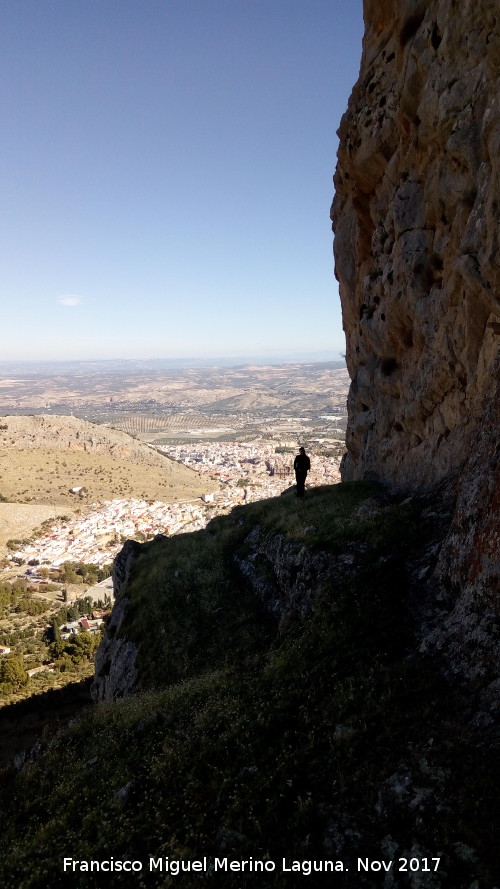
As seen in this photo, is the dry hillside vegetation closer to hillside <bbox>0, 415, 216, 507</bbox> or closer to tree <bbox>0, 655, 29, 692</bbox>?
hillside <bbox>0, 415, 216, 507</bbox>

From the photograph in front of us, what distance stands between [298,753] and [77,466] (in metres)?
104

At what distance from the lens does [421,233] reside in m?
15.0

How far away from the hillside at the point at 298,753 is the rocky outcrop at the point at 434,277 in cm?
108

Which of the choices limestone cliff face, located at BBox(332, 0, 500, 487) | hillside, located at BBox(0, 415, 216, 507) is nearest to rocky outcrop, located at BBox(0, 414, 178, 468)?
hillside, located at BBox(0, 415, 216, 507)

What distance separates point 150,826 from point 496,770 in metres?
4.95

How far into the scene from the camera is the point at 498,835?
457 centimetres

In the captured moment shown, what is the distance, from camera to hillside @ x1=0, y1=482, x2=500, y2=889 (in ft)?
16.9

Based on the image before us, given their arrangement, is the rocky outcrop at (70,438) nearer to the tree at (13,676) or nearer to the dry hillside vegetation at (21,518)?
the dry hillside vegetation at (21,518)

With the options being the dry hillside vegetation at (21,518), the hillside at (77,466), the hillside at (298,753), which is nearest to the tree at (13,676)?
the hillside at (298,753)

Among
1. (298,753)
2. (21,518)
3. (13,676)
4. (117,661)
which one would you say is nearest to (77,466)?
(21,518)

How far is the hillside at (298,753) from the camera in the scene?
516 cm

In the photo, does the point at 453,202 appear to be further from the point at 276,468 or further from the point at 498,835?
the point at 276,468

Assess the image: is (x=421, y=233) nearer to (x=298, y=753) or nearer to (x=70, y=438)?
(x=298, y=753)

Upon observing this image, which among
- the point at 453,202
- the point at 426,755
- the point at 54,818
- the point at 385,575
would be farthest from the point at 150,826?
the point at 453,202
